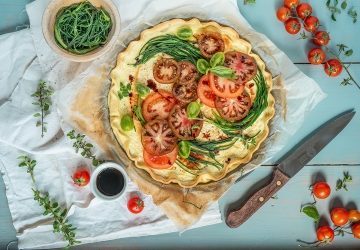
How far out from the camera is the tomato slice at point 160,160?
3.02 metres

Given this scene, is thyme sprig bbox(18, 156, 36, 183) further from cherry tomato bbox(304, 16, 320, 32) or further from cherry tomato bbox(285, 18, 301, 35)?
cherry tomato bbox(304, 16, 320, 32)

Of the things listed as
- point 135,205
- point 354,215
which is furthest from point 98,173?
point 354,215

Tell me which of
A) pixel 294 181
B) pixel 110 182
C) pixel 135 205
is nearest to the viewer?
pixel 110 182

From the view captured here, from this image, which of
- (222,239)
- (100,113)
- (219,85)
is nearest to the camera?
(219,85)

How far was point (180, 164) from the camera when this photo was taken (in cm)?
315

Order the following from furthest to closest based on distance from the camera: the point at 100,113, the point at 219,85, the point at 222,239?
the point at 222,239
the point at 100,113
the point at 219,85

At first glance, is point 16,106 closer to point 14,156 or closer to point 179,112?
point 14,156

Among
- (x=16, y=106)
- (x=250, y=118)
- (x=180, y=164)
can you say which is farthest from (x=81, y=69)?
(x=250, y=118)

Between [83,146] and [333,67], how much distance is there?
203 cm

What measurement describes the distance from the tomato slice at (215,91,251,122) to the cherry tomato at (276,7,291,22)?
0.70m

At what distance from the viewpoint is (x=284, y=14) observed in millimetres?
3275

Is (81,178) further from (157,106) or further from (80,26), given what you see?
(80,26)

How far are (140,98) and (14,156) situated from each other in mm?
1122

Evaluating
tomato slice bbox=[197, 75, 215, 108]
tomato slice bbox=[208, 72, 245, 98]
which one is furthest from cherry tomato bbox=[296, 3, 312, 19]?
tomato slice bbox=[197, 75, 215, 108]
